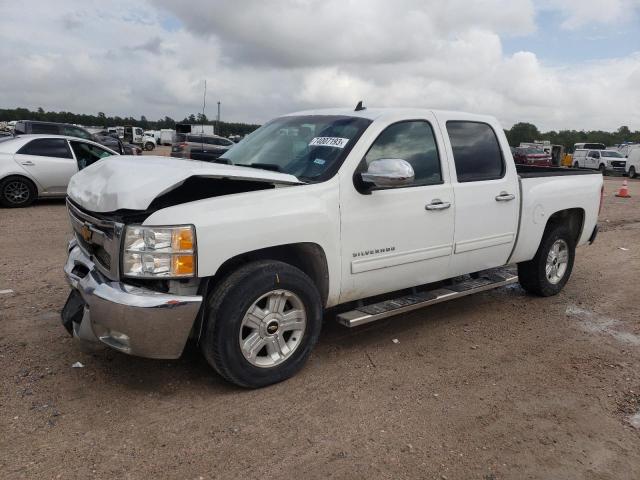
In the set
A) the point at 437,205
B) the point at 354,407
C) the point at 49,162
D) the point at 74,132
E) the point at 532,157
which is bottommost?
the point at 354,407

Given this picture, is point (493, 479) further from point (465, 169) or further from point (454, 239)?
→ point (465, 169)

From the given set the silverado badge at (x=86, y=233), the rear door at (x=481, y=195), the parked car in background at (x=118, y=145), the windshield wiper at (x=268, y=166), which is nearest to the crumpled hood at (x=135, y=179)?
the silverado badge at (x=86, y=233)

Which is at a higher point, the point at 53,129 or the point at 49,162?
the point at 53,129

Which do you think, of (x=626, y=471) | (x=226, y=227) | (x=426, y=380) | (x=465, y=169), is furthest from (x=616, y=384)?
(x=226, y=227)

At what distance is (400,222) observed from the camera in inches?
156

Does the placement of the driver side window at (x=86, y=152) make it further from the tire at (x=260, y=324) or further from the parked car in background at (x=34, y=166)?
the tire at (x=260, y=324)

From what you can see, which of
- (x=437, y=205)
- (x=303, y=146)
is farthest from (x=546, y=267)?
(x=303, y=146)

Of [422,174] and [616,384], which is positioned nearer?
[616,384]

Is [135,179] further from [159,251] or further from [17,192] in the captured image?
[17,192]

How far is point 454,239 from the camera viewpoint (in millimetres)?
4391

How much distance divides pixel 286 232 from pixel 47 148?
9.22 meters

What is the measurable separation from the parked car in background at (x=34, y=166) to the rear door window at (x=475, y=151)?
7723mm

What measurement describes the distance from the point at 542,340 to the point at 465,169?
1634 mm

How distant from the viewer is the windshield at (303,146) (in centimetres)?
381
